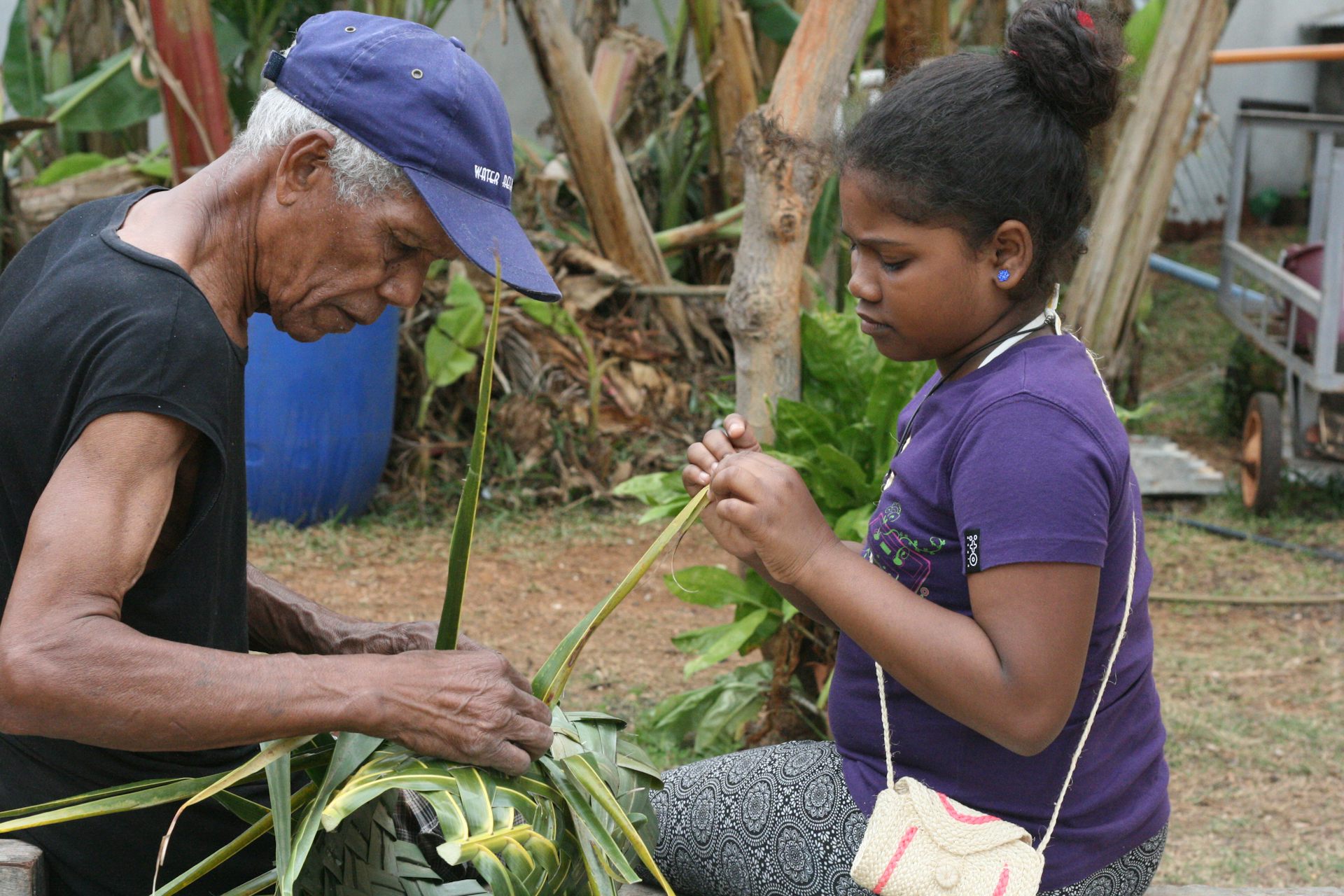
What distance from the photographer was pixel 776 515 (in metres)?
1.65

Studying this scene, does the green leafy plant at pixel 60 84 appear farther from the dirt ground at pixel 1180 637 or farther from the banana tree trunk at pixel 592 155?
the dirt ground at pixel 1180 637

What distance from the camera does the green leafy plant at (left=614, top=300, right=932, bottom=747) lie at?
10.2 feet

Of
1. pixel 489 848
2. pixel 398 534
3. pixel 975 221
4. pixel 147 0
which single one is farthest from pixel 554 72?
pixel 489 848

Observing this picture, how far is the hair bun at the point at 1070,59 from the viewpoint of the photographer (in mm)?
1664

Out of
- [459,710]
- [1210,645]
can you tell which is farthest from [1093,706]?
[1210,645]

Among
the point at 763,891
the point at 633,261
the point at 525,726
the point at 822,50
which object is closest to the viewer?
the point at 525,726

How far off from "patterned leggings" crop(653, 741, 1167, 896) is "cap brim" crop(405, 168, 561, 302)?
83 cm

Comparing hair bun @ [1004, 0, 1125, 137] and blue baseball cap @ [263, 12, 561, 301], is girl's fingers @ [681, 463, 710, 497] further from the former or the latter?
hair bun @ [1004, 0, 1125, 137]

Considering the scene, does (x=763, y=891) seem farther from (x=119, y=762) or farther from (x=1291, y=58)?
(x=1291, y=58)

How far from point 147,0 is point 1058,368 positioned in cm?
488

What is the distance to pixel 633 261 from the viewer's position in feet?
21.4

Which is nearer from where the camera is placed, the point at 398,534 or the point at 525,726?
the point at 525,726

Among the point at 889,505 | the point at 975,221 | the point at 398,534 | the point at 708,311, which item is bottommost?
the point at 398,534

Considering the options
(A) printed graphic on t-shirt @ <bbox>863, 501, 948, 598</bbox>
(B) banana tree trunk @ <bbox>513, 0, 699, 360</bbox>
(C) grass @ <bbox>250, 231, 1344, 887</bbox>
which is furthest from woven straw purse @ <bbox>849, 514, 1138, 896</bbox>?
(B) banana tree trunk @ <bbox>513, 0, 699, 360</bbox>
